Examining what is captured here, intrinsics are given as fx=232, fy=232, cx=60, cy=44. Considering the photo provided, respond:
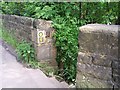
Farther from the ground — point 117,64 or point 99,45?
point 99,45

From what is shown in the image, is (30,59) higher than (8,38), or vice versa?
(8,38)

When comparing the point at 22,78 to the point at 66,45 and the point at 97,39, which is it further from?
the point at 97,39

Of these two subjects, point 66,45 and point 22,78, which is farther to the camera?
point 66,45

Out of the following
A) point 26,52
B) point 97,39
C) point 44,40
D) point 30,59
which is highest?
point 97,39

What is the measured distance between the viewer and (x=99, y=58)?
8.76 feet

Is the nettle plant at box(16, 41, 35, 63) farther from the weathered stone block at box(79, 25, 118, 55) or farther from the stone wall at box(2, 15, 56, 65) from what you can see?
the weathered stone block at box(79, 25, 118, 55)

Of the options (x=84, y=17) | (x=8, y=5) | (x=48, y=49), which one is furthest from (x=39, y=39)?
(x=8, y=5)

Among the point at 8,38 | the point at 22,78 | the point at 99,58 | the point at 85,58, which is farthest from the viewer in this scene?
the point at 8,38

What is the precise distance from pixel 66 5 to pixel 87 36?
277cm

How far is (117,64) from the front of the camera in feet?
8.34

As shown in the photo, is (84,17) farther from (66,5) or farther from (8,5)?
(8,5)

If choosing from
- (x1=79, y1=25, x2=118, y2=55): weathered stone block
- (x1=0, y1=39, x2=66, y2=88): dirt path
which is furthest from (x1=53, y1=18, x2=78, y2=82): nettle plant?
(x1=79, y1=25, x2=118, y2=55): weathered stone block

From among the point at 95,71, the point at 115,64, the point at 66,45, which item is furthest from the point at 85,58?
the point at 66,45

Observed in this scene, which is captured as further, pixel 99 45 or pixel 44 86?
pixel 44 86
